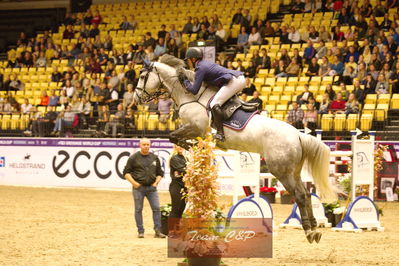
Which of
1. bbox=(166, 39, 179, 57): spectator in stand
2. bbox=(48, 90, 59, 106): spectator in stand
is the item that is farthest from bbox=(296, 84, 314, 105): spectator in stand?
bbox=(48, 90, 59, 106): spectator in stand

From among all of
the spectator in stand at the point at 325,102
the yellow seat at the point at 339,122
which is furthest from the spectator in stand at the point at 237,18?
the yellow seat at the point at 339,122

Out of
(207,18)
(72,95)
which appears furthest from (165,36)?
(72,95)

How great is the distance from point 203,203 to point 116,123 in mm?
13227

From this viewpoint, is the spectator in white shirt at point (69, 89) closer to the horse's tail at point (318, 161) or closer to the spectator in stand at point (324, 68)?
the spectator in stand at point (324, 68)

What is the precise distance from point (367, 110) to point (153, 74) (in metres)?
10.1

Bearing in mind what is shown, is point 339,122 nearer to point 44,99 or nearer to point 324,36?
point 324,36

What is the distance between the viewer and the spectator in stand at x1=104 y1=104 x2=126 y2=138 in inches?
844

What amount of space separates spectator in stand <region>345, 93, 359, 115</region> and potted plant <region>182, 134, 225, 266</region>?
10654 millimetres

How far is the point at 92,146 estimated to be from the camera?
70.2ft

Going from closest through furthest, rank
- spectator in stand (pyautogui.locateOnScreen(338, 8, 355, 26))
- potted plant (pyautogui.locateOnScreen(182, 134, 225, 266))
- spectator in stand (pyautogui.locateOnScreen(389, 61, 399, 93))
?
potted plant (pyautogui.locateOnScreen(182, 134, 225, 266)), spectator in stand (pyautogui.locateOnScreen(389, 61, 399, 93)), spectator in stand (pyautogui.locateOnScreen(338, 8, 355, 26))

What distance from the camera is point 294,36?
78.2ft

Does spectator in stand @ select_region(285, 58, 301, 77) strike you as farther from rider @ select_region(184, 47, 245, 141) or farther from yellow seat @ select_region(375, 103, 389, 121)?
rider @ select_region(184, 47, 245, 141)

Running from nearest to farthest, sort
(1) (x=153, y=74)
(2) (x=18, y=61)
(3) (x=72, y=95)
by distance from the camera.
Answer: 1. (1) (x=153, y=74)
2. (3) (x=72, y=95)
3. (2) (x=18, y=61)

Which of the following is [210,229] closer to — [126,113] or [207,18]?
[126,113]
